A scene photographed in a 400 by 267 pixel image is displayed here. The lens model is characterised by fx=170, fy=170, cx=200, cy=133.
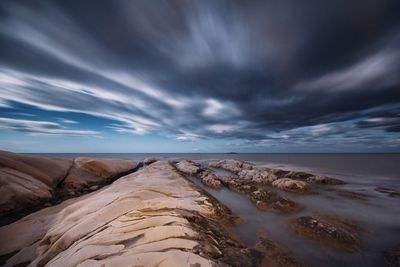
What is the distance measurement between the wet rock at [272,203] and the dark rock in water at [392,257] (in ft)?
11.2

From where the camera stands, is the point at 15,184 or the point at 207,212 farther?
the point at 15,184

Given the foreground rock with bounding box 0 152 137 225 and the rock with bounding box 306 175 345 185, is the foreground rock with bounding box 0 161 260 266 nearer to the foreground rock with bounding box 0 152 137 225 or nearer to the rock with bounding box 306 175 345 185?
the foreground rock with bounding box 0 152 137 225

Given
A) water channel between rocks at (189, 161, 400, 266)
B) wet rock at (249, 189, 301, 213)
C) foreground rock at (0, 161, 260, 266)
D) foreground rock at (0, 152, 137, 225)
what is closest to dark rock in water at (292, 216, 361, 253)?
water channel between rocks at (189, 161, 400, 266)

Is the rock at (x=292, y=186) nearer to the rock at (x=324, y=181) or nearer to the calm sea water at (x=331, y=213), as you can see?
the calm sea water at (x=331, y=213)

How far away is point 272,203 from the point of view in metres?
8.88

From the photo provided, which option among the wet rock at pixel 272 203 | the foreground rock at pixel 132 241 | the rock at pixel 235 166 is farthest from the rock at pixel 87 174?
the rock at pixel 235 166

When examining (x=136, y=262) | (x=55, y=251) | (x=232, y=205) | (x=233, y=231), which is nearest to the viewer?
(x=136, y=262)

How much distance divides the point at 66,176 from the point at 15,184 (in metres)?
4.85

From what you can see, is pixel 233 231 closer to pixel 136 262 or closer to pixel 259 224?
pixel 259 224

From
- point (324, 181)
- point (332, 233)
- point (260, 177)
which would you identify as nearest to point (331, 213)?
point (332, 233)

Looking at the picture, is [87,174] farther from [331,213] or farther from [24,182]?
[331,213]

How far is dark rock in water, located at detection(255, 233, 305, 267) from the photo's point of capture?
Result: 418 cm

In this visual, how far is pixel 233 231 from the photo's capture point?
5.85 m

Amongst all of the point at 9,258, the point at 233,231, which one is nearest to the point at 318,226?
the point at 233,231
